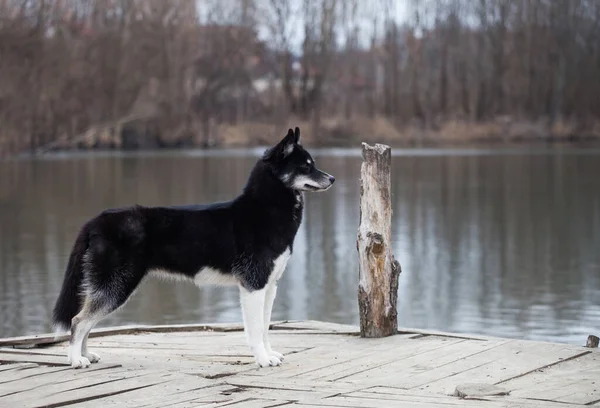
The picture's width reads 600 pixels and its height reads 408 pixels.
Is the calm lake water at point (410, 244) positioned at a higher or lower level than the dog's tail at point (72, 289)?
lower

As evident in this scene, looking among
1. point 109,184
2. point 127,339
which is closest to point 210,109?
point 109,184

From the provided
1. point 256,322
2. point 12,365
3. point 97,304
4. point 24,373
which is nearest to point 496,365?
point 256,322

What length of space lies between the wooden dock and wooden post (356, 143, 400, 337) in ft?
0.82

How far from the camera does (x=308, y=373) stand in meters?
5.72

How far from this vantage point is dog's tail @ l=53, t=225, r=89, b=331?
5.75 m

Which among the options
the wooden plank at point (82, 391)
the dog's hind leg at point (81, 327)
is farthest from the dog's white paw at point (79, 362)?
the wooden plank at point (82, 391)

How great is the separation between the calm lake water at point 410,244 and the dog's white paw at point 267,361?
5279 mm

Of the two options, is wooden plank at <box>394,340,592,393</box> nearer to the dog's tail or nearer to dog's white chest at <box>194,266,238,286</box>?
dog's white chest at <box>194,266,238,286</box>

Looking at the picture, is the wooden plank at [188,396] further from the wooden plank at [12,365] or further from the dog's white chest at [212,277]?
the wooden plank at [12,365]

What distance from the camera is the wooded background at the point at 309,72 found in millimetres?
42719

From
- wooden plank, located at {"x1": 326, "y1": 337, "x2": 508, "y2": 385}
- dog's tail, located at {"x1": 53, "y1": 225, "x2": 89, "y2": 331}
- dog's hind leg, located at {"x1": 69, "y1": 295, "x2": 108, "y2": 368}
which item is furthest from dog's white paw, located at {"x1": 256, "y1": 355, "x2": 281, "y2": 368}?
dog's tail, located at {"x1": 53, "y1": 225, "x2": 89, "y2": 331}

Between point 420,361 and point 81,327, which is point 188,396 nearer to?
point 81,327

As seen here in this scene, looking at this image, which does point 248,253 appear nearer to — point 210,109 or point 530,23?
point 210,109

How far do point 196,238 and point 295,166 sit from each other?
2.16ft
